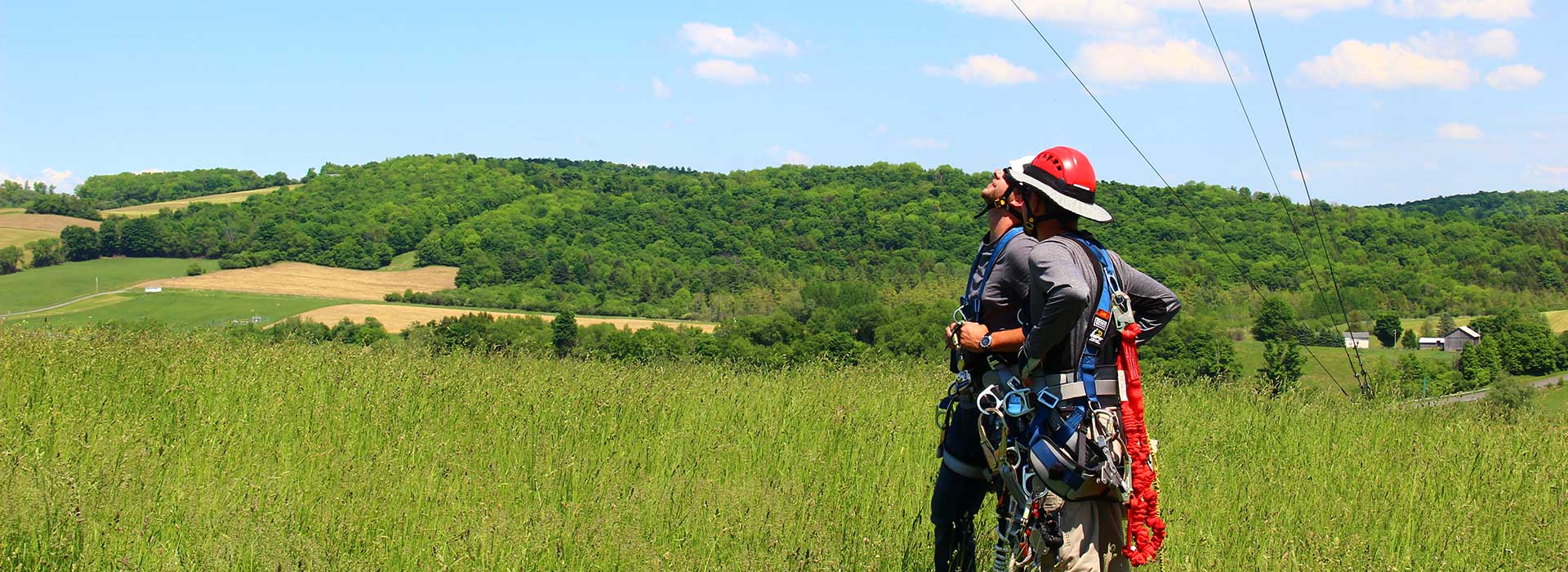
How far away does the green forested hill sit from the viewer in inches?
2023

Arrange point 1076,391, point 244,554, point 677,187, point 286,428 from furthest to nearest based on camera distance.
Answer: point 677,187, point 286,428, point 244,554, point 1076,391

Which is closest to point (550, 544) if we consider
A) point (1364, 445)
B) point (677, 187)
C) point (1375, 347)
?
point (1364, 445)

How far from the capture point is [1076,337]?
9.80ft

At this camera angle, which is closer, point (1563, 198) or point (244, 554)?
point (244, 554)

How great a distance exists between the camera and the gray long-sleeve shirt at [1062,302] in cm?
281

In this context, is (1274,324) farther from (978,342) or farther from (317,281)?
(317,281)

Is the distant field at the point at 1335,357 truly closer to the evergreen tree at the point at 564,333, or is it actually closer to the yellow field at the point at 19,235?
the evergreen tree at the point at 564,333

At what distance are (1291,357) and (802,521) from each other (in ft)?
39.3

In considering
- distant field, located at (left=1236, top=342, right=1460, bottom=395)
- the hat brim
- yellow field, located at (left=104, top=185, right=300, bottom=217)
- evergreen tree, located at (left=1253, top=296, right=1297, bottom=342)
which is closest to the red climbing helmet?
the hat brim

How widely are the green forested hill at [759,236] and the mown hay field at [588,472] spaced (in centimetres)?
3044

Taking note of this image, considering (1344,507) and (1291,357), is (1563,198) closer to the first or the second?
(1291,357)

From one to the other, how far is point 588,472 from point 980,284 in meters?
2.49

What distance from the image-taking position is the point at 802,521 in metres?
4.36

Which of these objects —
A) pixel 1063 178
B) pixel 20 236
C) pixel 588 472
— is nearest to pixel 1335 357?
pixel 588 472
